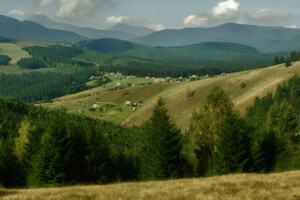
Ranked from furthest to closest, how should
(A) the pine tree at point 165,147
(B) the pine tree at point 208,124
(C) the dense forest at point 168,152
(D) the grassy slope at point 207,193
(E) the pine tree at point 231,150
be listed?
(B) the pine tree at point 208,124 < (A) the pine tree at point 165,147 < (C) the dense forest at point 168,152 < (E) the pine tree at point 231,150 < (D) the grassy slope at point 207,193

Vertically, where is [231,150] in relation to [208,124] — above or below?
below

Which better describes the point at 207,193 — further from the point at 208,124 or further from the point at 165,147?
the point at 208,124

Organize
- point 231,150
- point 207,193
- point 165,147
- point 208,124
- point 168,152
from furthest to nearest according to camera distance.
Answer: point 208,124 < point 165,147 < point 168,152 < point 231,150 < point 207,193

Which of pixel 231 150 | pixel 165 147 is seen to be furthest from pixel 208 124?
pixel 165 147

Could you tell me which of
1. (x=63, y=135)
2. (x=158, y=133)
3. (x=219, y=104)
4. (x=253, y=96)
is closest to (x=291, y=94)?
(x=253, y=96)

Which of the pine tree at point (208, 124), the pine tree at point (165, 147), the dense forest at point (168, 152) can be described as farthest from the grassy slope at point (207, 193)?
the pine tree at point (208, 124)

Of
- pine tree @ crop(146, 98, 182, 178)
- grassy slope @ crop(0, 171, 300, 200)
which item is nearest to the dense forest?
pine tree @ crop(146, 98, 182, 178)

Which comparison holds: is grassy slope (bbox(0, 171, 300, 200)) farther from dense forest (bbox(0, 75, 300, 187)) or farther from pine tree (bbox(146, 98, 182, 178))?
pine tree (bbox(146, 98, 182, 178))

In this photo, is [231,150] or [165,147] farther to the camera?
[165,147]

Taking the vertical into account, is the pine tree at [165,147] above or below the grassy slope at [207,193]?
below

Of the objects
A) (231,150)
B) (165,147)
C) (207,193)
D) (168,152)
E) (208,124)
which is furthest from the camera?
(208,124)

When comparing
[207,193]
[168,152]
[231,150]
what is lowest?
[168,152]

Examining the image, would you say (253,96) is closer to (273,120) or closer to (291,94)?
(291,94)

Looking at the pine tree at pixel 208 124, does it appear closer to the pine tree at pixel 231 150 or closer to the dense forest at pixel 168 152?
the dense forest at pixel 168 152
